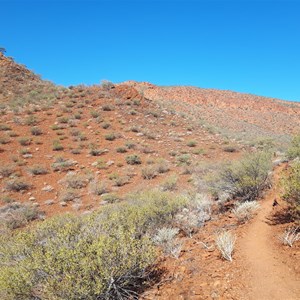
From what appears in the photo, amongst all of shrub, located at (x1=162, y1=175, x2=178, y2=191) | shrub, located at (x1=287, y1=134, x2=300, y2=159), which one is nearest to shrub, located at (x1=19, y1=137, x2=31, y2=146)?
shrub, located at (x1=162, y1=175, x2=178, y2=191)

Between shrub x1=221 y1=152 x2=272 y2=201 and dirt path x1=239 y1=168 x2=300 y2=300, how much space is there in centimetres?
191

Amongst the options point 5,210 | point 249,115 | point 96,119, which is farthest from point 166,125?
point 249,115

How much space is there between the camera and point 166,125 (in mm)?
19531

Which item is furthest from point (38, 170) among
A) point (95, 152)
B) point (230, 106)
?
point (230, 106)

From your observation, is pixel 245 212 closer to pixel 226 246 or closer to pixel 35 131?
pixel 226 246

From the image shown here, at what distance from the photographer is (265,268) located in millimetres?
4117

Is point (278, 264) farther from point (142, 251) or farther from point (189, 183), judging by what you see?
point (189, 183)

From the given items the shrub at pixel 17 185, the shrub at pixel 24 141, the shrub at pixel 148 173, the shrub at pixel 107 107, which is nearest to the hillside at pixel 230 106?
the shrub at pixel 107 107

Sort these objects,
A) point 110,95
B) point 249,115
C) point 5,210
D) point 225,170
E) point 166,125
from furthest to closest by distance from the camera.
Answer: point 249,115
point 110,95
point 166,125
point 5,210
point 225,170

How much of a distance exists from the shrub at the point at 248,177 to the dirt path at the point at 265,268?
1.91m

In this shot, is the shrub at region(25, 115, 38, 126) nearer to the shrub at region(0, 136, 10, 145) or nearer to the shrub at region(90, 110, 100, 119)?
the shrub at region(0, 136, 10, 145)

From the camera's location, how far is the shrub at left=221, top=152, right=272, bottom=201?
7.70 metres

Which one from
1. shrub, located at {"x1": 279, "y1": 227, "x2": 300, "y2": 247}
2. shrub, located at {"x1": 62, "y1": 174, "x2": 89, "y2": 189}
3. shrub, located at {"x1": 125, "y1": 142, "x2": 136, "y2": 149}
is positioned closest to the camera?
shrub, located at {"x1": 279, "y1": 227, "x2": 300, "y2": 247}

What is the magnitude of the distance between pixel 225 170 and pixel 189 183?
2727 millimetres
